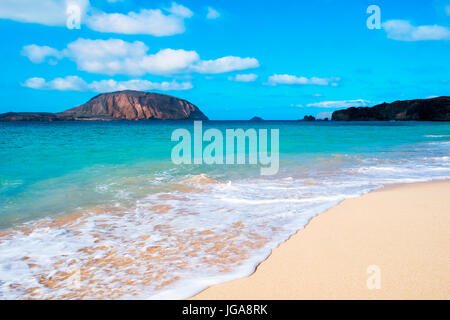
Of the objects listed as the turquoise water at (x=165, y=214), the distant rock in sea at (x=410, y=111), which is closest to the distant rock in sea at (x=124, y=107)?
the distant rock in sea at (x=410, y=111)

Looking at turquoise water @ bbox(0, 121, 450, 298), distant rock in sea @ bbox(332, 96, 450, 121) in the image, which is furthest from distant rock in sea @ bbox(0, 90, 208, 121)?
turquoise water @ bbox(0, 121, 450, 298)

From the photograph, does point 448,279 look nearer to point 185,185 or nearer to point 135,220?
point 135,220

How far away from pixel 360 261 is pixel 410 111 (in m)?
159

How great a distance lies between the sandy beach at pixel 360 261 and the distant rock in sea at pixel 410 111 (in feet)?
500

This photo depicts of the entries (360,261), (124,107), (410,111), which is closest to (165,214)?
(360,261)

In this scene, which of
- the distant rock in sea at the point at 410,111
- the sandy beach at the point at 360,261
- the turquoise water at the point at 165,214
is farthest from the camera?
the distant rock in sea at the point at 410,111

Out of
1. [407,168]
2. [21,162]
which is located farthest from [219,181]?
[21,162]

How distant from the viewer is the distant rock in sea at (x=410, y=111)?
13088 cm

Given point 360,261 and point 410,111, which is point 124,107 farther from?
point 360,261

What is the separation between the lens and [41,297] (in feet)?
10.5

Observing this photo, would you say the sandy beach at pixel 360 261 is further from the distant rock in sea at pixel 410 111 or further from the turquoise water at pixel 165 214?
the distant rock in sea at pixel 410 111

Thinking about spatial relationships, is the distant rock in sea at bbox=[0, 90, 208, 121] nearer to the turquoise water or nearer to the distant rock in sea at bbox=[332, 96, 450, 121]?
the distant rock in sea at bbox=[332, 96, 450, 121]

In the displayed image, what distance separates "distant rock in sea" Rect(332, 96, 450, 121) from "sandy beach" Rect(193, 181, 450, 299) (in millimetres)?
152489
